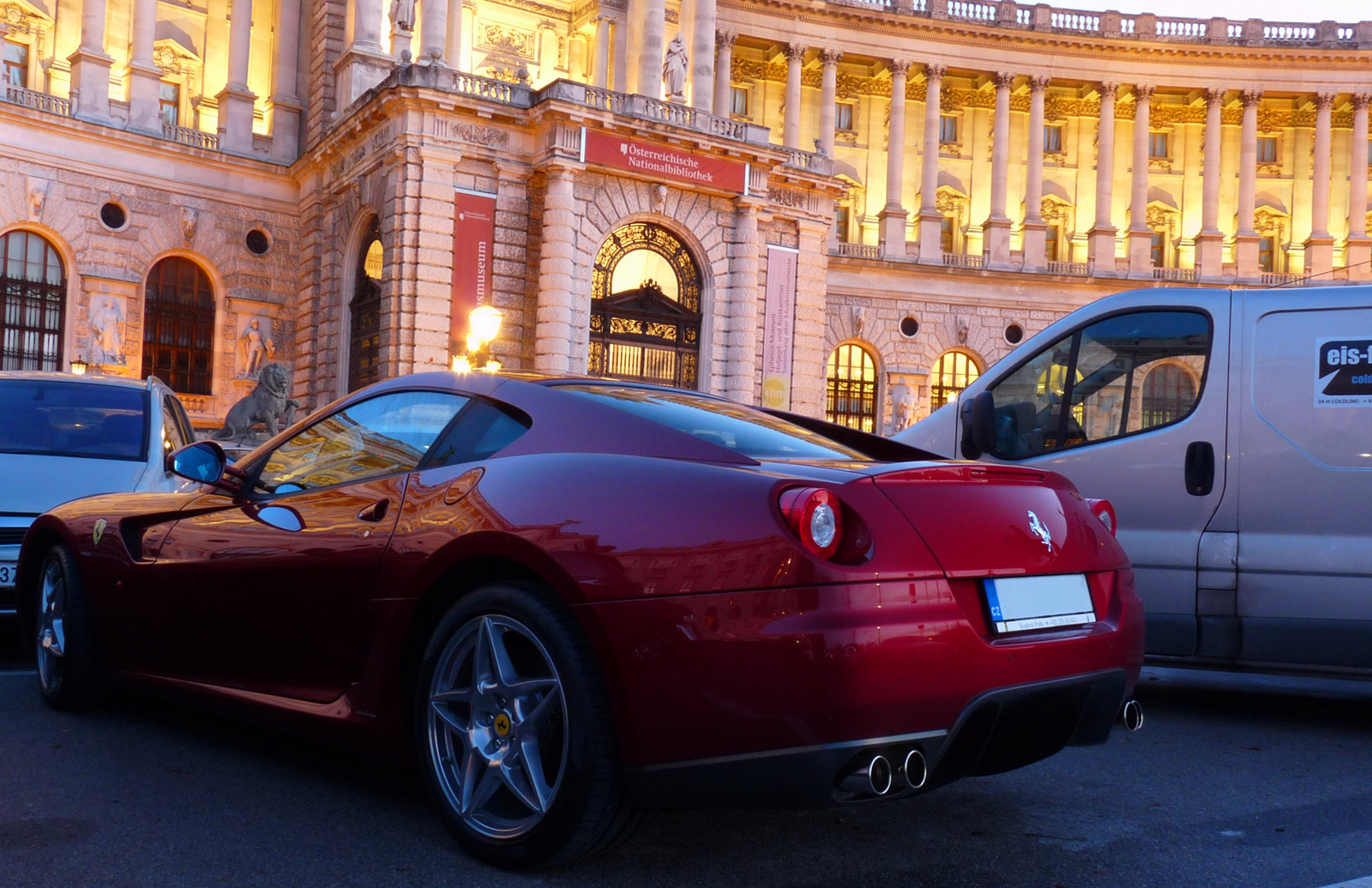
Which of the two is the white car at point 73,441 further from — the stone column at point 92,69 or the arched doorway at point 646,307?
the stone column at point 92,69

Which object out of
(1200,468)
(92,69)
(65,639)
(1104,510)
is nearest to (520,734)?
(1104,510)

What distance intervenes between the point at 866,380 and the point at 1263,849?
40.3 meters

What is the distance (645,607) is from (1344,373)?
15.6 feet

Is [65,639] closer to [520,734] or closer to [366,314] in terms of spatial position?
[520,734]

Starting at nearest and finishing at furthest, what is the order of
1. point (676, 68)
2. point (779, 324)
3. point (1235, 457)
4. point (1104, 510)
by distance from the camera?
point (1104, 510) < point (1235, 457) < point (779, 324) < point (676, 68)

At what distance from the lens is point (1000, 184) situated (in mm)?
46562

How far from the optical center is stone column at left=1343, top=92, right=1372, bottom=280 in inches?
1890

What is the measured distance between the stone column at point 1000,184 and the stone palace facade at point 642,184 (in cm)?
17

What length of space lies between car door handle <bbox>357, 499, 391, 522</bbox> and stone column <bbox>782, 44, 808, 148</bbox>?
43.5 metres

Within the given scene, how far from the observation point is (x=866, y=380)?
142 feet

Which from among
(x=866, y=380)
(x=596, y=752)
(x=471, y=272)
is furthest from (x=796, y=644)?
(x=866, y=380)

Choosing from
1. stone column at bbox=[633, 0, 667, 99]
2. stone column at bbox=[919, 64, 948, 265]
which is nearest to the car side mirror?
stone column at bbox=[633, 0, 667, 99]

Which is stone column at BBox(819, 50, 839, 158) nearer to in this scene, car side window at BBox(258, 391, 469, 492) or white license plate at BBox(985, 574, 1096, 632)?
car side window at BBox(258, 391, 469, 492)

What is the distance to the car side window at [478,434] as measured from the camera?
11.3ft
